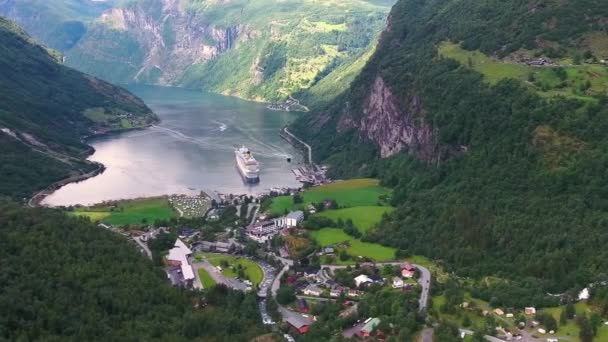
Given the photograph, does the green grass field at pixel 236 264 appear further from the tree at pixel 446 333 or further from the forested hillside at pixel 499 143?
the tree at pixel 446 333

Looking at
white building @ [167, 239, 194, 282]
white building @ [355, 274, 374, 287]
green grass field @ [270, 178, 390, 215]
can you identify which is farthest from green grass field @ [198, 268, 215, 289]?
green grass field @ [270, 178, 390, 215]

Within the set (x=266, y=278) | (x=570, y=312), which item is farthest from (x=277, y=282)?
(x=570, y=312)

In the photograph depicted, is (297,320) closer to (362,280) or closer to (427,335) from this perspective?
(362,280)

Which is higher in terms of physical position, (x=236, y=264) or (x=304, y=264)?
(x=304, y=264)

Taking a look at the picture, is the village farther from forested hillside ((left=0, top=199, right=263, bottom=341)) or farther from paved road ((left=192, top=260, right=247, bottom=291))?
forested hillside ((left=0, top=199, right=263, bottom=341))

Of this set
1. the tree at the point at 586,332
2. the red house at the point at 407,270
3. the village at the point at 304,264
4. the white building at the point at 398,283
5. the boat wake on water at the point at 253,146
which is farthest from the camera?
the boat wake on water at the point at 253,146

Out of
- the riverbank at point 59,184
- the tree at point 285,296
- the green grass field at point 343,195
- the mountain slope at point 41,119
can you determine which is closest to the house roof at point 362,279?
the tree at point 285,296
